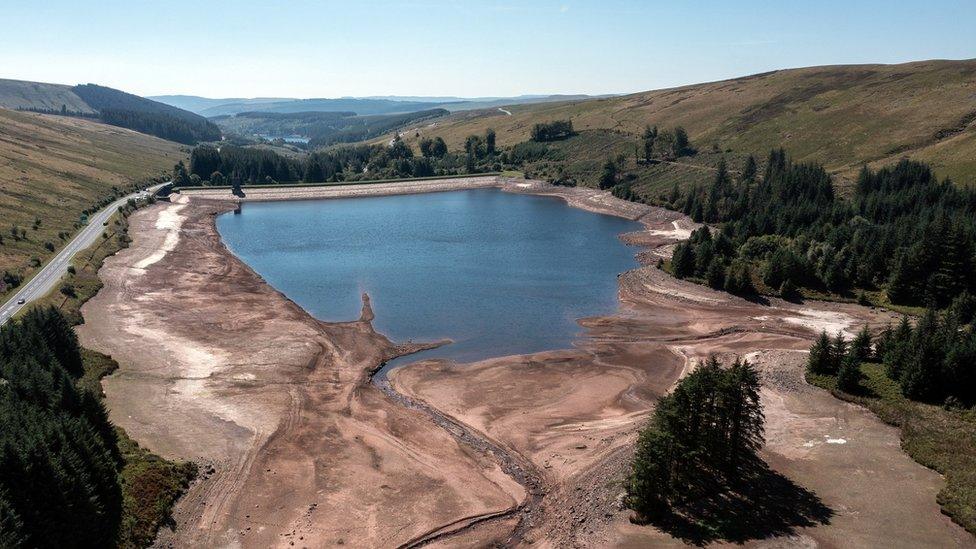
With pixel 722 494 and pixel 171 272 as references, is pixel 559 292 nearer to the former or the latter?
pixel 722 494

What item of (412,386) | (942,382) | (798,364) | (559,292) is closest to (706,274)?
(559,292)

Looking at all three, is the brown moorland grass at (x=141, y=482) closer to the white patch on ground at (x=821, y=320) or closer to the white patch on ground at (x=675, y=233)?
the white patch on ground at (x=821, y=320)

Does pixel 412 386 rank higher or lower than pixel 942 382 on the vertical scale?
lower

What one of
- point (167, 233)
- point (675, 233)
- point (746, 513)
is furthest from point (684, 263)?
point (167, 233)

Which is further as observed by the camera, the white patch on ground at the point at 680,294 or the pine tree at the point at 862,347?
the white patch on ground at the point at 680,294

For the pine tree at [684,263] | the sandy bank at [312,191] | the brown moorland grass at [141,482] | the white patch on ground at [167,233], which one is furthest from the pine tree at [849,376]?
the sandy bank at [312,191]

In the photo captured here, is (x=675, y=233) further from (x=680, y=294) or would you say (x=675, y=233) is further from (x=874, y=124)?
(x=874, y=124)

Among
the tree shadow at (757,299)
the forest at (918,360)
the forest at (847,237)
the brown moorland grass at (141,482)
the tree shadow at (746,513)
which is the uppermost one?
the forest at (847,237)
